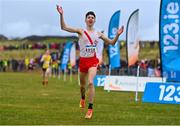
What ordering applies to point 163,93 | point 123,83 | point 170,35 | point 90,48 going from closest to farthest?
point 90,48 < point 163,93 < point 170,35 < point 123,83

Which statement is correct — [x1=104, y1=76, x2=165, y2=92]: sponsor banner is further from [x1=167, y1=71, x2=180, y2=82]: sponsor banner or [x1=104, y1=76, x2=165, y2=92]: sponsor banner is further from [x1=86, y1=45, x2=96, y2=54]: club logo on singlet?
[x1=86, y1=45, x2=96, y2=54]: club logo on singlet

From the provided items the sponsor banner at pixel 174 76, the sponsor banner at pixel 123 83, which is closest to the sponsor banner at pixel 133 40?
the sponsor banner at pixel 123 83

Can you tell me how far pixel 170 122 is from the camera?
12.1 m

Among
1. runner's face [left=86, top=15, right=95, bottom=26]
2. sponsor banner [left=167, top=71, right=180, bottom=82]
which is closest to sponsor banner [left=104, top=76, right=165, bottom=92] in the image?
sponsor banner [left=167, top=71, right=180, bottom=82]

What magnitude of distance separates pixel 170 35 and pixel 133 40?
31.8ft

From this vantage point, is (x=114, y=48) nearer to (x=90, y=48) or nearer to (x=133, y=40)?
(x=133, y=40)

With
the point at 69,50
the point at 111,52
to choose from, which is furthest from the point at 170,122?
the point at 69,50

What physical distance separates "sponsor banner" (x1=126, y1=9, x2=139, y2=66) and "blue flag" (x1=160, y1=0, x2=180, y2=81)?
30.9 ft

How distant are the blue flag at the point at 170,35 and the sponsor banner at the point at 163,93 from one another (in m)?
0.88

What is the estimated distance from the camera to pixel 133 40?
28812 millimetres

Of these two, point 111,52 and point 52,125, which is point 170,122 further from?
point 111,52

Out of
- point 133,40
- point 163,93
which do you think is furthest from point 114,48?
point 163,93

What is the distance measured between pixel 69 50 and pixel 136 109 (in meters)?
35.1

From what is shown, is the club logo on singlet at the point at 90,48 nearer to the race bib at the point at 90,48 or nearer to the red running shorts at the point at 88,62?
the race bib at the point at 90,48
